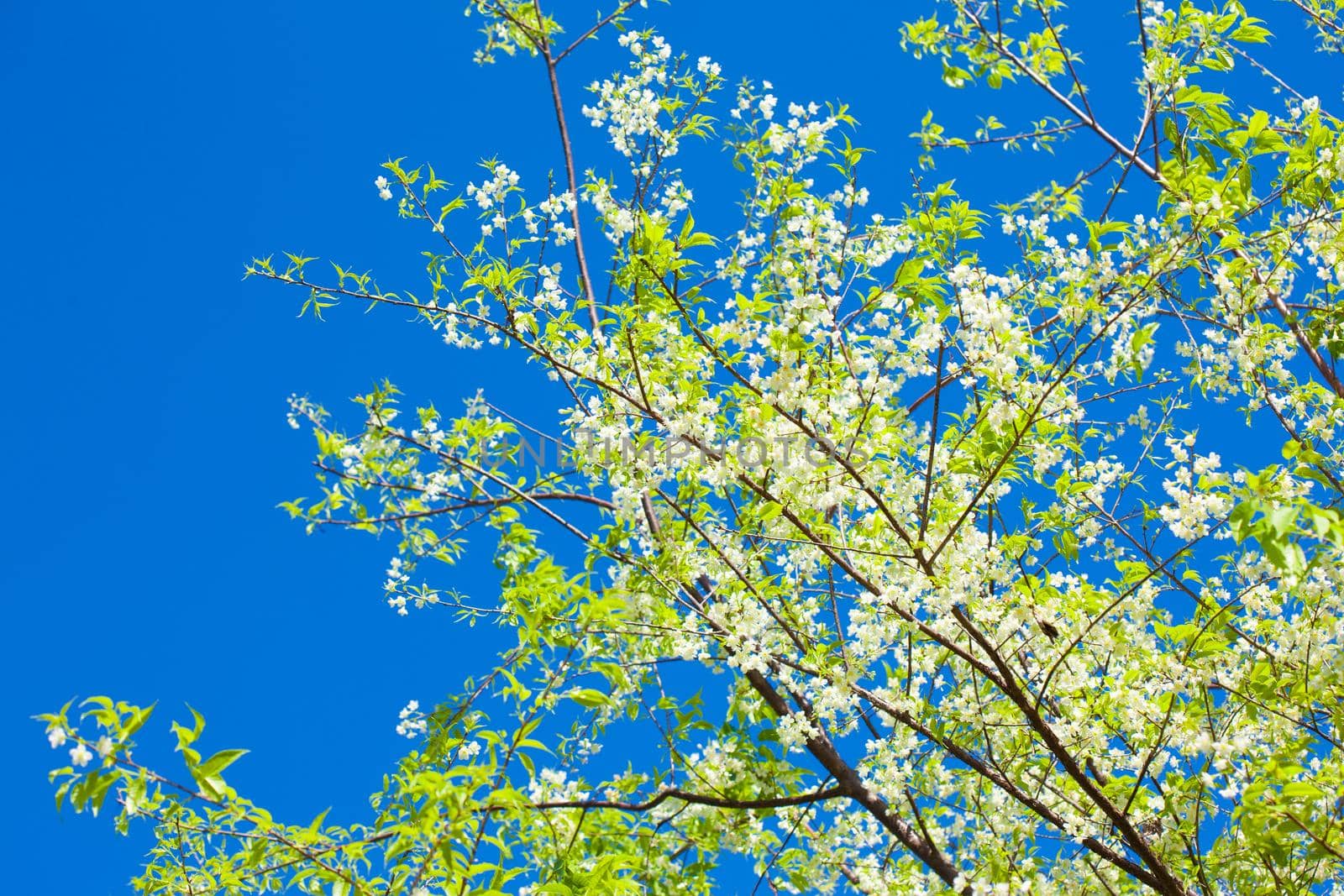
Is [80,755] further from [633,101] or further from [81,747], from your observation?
[633,101]

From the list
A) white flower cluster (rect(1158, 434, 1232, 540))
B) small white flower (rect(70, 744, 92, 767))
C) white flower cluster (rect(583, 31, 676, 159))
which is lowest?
small white flower (rect(70, 744, 92, 767))

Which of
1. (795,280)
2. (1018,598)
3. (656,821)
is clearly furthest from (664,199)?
(656,821)

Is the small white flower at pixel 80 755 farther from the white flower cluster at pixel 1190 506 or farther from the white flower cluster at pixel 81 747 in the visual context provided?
the white flower cluster at pixel 1190 506

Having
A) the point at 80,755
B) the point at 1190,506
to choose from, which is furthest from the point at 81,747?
the point at 1190,506

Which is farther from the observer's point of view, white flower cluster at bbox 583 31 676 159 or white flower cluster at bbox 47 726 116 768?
white flower cluster at bbox 583 31 676 159

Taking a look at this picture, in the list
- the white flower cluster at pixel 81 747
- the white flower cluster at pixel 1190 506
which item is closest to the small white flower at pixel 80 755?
the white flower cluster at pixel 81 747

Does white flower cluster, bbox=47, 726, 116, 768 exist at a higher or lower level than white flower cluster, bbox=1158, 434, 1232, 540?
lower

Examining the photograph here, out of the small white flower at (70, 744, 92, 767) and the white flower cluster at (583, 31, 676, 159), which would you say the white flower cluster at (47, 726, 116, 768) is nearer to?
the small white flower at (70, 744, 92, 767)

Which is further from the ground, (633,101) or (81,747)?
(633,101)

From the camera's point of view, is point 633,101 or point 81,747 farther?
point 633,101

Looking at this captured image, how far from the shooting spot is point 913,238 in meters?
3.32

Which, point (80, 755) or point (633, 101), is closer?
point (80, 755)

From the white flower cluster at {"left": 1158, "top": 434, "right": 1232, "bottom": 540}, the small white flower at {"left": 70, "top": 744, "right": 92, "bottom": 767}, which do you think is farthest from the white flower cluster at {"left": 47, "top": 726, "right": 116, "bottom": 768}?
the white flower cluster at {"left": 1158, "top": 434, "right": 1232, "bottom": 540}

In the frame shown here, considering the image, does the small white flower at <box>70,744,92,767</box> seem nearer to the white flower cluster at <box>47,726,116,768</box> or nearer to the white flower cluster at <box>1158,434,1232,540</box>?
the white flower cluster at <box>47,726,116,768</box>
